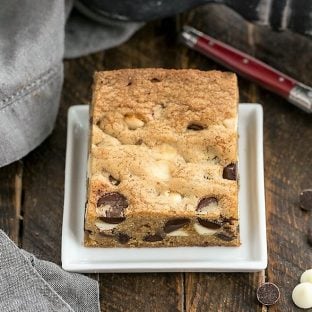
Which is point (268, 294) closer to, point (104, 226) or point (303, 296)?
point (303, 296)

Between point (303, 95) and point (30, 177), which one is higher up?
point (303, 95)

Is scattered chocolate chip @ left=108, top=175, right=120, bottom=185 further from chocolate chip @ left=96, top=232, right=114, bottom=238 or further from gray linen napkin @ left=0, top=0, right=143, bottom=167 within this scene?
gray linen napkin @ left=0, top=0, right=143, bottom=167

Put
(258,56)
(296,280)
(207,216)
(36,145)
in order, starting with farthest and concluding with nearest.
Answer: (258,56)
(36,145)
(296,280)
(207,216)

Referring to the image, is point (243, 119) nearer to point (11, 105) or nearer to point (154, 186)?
point (154, 186)

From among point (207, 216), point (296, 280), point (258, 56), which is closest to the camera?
point (207, 216)

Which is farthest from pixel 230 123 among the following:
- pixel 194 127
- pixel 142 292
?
pixel 142 292

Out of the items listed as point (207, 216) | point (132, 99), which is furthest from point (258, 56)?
point (207, 216)

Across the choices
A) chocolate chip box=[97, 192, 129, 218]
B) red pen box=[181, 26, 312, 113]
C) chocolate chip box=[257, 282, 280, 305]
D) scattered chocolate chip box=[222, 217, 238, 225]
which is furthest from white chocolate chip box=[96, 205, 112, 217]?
red pen box=[181, 26, 312, 113]

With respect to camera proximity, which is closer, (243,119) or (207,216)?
(207,216)
